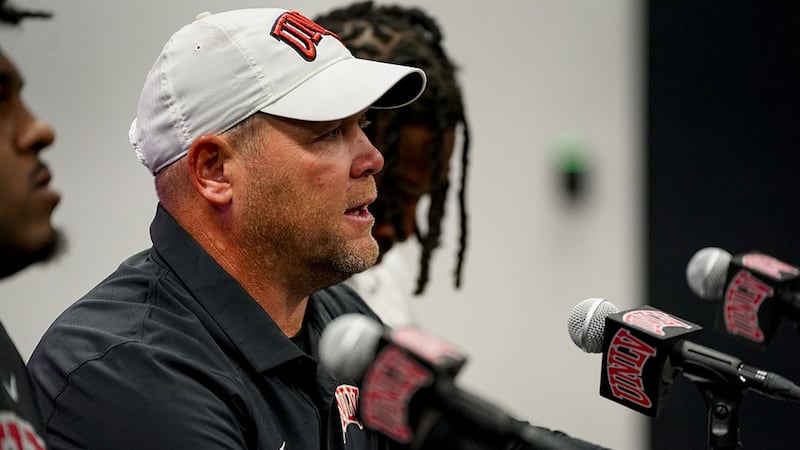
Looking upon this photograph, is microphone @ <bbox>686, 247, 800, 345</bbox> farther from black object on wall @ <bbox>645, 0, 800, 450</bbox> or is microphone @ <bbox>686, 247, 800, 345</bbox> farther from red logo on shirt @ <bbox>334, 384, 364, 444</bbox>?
black object on wall @ <bbox>645, 0, 800, 450</bbox>

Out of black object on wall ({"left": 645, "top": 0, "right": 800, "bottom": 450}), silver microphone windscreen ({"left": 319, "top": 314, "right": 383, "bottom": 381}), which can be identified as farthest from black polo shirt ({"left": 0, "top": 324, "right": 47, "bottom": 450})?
black object on wall ({"left": 645, "top": 0, "right": 800, "bottom": 450})

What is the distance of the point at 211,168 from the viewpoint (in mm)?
1416

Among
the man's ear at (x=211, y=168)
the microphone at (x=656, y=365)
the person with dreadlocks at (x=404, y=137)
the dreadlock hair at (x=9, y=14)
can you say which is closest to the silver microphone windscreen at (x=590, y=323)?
the microphone at (x=656, y=365)

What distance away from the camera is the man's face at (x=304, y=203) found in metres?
1.41

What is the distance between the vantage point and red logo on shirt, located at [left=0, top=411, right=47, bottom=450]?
3.17 feet

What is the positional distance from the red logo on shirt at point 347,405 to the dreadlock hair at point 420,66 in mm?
731

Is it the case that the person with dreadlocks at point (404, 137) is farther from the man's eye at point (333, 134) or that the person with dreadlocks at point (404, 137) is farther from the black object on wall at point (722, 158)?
the black object on wall at point (722, 158)

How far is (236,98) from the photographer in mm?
1394

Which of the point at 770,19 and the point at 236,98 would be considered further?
the point at 770,19

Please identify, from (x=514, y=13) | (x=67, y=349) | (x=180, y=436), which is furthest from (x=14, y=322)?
(x=514, y=13)

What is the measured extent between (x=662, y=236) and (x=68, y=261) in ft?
5.40

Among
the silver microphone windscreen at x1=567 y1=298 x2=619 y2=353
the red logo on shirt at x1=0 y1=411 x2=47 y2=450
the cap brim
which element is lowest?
the silver microphone windscreen at x1=567 y1=298 x2=619 y2=353

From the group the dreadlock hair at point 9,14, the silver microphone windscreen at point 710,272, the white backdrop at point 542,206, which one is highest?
the dreadlock hair at point 9,14

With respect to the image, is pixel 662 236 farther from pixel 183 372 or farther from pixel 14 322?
pixel 183 372
